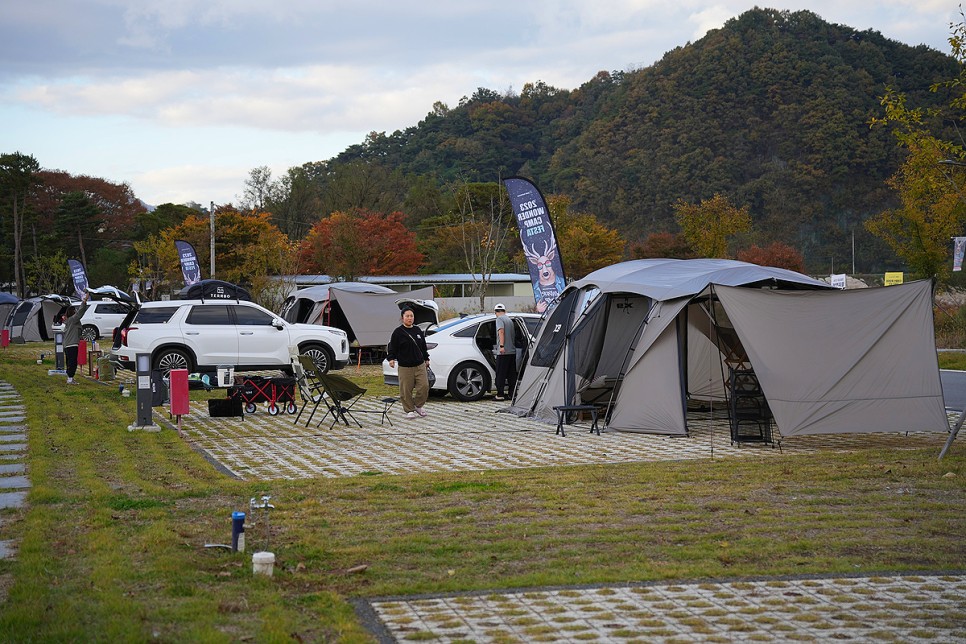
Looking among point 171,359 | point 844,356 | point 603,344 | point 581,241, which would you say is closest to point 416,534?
point 844,356

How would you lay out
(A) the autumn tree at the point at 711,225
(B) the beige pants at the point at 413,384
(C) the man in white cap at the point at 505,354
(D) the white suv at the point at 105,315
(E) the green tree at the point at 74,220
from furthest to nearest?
(E) the green tree at the point at 74,220 → (A) the autumn tree at the point at 711,225 → (D) the white suv at the point at 105,315 → (C) the man in white cap at the point at 505,354 → (B) the beige pants at the point at 413,384

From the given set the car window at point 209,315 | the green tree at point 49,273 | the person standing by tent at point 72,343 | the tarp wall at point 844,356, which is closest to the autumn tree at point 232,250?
the green tree at point 49,273

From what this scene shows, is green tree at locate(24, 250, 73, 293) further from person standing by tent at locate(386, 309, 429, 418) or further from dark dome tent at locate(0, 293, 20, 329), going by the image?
person standing by tent at locate(386, 309, 429, 418)

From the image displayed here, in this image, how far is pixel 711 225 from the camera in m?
52.2

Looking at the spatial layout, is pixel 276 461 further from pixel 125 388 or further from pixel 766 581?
pixel 125 388

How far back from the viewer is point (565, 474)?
9.59 metres

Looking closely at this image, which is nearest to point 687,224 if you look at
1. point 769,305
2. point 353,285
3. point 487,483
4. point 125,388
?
point 353,285

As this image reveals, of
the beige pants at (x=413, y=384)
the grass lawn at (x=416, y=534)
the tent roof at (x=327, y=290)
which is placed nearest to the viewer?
the grass lawn at (x=416, y=534)

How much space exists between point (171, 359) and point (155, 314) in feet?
3.05

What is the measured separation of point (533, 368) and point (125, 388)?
8.71 metres

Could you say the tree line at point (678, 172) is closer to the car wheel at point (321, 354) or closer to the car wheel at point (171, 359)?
the car wheel at point (321, 354)

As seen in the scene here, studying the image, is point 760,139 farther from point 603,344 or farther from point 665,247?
point 603,344

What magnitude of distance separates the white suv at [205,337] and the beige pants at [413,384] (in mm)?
6035

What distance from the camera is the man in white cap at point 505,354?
55.7 ft
